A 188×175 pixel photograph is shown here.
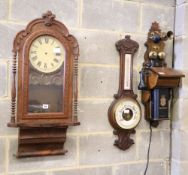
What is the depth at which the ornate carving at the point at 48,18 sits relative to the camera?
150 cm

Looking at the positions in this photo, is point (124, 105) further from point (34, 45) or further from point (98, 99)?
point (34, 45)

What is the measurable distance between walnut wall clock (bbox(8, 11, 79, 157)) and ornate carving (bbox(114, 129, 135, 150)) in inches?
12.1

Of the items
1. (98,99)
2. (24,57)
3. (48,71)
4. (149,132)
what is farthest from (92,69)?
(149,132)

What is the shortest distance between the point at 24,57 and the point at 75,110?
0.36 metres

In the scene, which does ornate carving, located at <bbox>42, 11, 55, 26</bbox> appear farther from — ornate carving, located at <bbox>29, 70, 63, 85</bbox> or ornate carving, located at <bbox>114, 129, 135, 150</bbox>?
ornate carving, located at <bbox>114, 129, 135, 150</bbox>

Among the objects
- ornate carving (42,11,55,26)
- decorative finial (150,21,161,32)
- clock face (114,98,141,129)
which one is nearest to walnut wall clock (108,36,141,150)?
clock face (114,98,141,129)

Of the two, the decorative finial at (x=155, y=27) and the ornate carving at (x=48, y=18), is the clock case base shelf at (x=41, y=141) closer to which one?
the ornate carving at (x=48, y=18)

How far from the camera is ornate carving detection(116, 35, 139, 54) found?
170 centimetres

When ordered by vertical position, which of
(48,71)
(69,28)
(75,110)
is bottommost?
(75,110)

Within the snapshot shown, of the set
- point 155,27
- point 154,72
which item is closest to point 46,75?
point 154,72

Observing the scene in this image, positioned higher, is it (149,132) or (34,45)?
(34,45)

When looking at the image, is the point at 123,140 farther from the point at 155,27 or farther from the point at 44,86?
the point at 155,27

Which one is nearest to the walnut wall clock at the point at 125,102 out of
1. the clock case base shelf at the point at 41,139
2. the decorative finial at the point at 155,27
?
the decorative finial at the point at 155,27

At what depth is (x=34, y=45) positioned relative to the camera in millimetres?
1469
